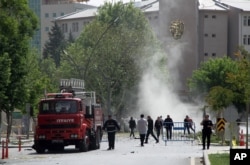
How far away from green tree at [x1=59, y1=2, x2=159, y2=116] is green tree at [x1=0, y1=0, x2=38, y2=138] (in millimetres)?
40172

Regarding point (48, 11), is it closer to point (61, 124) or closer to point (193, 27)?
point (193, 27)

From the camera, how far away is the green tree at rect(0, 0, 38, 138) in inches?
1470

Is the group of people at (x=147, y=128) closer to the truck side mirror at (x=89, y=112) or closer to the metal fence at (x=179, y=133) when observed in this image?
the metal fence at (x=179, y=133)

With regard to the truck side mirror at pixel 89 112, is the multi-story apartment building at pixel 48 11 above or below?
above

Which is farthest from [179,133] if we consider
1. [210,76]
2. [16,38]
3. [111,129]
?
[210,76]

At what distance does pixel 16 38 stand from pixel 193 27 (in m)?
88.1

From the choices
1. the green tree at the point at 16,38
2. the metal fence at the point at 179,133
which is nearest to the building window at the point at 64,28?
the metal fence at the point at 179,133

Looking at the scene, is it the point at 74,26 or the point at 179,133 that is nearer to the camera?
the point at 179,133

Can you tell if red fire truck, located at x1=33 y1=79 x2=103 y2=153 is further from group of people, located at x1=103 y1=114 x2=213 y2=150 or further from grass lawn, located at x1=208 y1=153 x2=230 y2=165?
grass lawn, located at x1=208 y1=153 x2=230 y2=165

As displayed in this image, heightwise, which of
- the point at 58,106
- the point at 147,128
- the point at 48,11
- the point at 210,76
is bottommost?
the point at 147,128

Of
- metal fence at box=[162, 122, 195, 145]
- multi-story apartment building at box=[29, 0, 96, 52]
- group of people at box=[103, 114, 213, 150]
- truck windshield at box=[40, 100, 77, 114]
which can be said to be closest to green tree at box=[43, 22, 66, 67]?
multi-story apartment building at box=[29, 0, 96, 52]

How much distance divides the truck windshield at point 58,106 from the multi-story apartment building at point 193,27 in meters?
80.1

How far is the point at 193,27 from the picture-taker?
126938 millimetres

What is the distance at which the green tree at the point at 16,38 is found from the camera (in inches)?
1470
